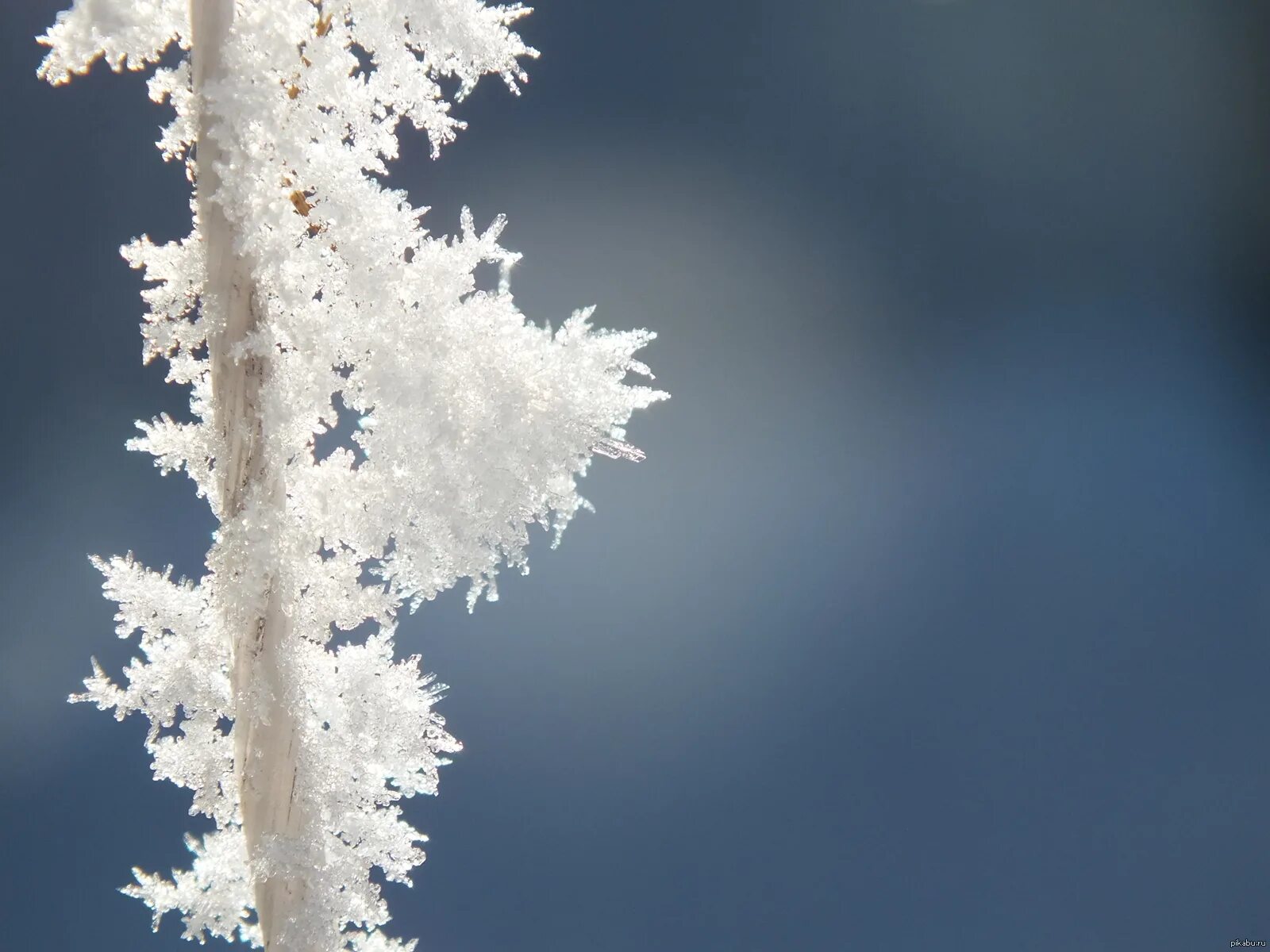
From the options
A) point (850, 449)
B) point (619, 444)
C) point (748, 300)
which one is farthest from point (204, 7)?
point (850, 449)

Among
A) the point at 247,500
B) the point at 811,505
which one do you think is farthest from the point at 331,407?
the point at 811,505

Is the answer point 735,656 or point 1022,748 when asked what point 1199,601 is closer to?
point 1022,748

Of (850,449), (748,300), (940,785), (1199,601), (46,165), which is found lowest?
(940,785)

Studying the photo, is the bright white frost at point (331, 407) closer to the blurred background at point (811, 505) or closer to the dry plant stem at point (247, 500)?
the dry plant stem at point (247, 500)

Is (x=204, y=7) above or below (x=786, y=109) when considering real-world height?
below

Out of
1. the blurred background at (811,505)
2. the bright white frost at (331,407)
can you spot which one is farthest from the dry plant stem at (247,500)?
the blurred background at (811,505)

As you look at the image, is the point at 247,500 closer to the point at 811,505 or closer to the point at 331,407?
the point at 331,407

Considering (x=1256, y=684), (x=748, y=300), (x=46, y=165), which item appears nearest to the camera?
(x=46, y=165)
